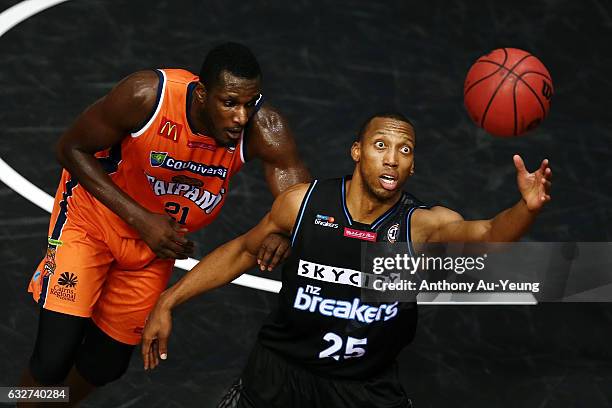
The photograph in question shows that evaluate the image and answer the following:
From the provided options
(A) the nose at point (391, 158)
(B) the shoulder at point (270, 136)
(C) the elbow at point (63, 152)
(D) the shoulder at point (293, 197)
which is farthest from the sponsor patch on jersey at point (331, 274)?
(C) the elbow at point (63, 152)

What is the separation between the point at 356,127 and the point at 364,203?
3.37 m

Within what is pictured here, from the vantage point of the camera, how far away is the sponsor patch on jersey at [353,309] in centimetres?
537

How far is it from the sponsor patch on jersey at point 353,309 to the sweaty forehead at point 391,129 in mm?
757

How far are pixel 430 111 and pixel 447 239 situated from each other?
12.2 ft

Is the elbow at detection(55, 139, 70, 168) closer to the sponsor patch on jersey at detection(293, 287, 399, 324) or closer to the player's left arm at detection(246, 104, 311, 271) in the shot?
the player's left arm at detection(246, 104, 311, 271)

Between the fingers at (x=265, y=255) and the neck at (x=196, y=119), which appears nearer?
the fingers at (x=265, y=255)

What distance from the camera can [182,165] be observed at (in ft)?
20.1

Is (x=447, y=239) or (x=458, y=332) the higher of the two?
(x=447, y=239)

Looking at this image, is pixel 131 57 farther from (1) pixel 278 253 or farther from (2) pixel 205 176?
(1) pixel 278 253

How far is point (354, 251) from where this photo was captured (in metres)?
5.39

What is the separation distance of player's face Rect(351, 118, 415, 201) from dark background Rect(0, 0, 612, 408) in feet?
6.35

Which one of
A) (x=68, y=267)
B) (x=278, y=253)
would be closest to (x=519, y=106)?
(x=278, y=253)

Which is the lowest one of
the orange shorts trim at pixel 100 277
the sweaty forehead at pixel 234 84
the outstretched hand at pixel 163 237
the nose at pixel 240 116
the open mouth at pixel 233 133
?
the orange shorts trim at pixel 100 277

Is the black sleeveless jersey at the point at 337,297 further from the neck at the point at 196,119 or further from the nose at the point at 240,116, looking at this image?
the neck at the point at 196,119
